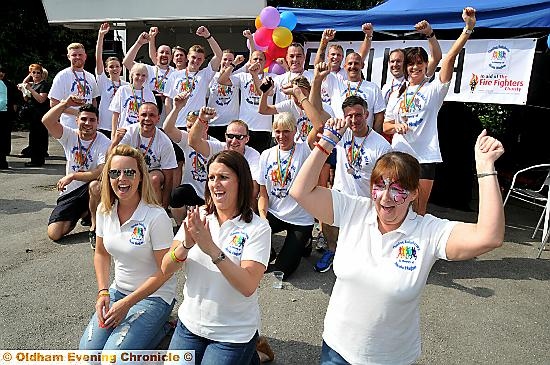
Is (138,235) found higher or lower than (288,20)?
lower

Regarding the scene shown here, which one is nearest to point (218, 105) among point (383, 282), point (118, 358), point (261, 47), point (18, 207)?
point (261, 47)

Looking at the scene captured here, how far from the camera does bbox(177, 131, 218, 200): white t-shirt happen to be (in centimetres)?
486

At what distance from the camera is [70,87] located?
6328mm

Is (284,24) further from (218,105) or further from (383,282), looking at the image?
(383,282)

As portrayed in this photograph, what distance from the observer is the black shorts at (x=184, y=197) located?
16.2ft

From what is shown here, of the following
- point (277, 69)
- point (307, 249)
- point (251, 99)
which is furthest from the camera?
point (277, 69)

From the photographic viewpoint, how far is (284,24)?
6.27 meters

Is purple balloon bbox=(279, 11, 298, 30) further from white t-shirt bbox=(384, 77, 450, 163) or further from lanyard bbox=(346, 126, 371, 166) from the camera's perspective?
lanyard bbox=(346, 126, 371, 166)

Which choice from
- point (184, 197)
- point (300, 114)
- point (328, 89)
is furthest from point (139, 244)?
point (328, 89)

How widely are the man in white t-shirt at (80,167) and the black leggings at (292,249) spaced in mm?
1894

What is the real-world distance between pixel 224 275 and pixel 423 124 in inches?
111

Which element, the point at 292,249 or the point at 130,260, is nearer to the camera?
the point at 130,260

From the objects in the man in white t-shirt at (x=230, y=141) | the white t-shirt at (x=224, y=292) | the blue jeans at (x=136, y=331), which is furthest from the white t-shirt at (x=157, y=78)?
the white t-shirt at (x=224, y=292)

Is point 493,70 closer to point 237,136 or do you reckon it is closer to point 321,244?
point 321,244
